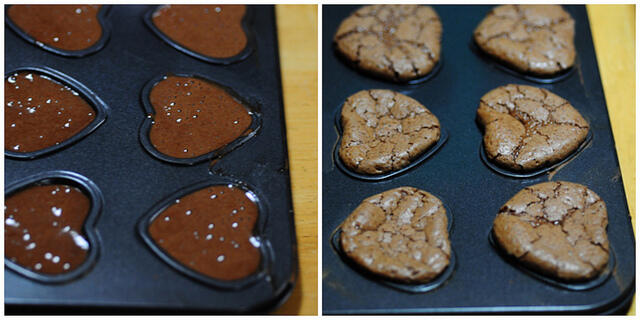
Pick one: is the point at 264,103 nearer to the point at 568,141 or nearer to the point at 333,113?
the point at 333,113

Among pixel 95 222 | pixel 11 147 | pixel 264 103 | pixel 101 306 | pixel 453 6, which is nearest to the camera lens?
pixel 101 306

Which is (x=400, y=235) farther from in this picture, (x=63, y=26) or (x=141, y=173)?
(x=63, y=26)

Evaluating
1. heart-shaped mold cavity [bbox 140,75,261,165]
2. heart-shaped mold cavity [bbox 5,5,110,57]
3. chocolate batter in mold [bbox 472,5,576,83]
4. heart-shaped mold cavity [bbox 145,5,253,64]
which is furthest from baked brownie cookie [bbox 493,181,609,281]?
heart-shaped mold cavity [bbox 5,5,110,57]

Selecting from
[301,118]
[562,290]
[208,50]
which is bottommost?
[562,290]

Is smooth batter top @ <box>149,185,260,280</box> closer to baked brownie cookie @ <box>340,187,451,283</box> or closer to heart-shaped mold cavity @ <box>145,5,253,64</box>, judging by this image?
baked brownie cookie @ <box>340,187,451,283</box>

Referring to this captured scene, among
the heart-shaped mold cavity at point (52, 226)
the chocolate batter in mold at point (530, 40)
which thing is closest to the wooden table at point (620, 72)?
the chocolate batter in mold at point (530, 40)

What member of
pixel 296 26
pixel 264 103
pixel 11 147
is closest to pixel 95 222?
pixel 11 147
